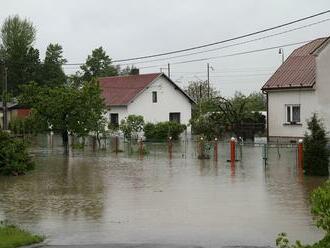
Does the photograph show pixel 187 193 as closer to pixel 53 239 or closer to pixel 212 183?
pixel 212 183

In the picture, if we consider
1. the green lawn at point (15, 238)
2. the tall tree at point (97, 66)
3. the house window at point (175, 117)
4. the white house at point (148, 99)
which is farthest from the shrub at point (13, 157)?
the tall tree at point (97, 66)

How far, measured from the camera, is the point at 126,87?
197 ft

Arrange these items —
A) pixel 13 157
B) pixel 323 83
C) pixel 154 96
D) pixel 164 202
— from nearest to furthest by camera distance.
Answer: pixel 164 202 < pixel 13 157 < pixel 323 83 < pixel 154 96

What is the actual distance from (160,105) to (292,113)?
68.8 ft

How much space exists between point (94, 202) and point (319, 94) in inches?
923

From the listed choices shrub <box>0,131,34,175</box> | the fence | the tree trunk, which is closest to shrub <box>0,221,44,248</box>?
shrub <box>0,131,34,175</box>

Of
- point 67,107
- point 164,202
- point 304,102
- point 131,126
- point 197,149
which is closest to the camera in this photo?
point 164,202

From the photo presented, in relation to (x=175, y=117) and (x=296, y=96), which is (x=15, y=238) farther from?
(x=175, y=117)

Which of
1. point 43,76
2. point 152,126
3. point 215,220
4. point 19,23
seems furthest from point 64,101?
point 19,23

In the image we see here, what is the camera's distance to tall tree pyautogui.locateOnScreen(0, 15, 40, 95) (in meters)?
89.8

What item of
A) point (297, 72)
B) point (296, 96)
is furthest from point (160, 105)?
point (296, 96)

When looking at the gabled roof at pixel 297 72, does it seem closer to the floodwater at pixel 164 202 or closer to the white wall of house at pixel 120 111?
the floodwater at pixel 164 202

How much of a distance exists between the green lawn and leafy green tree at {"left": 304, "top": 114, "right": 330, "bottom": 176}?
13.4 m

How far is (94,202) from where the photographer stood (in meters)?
16.2
